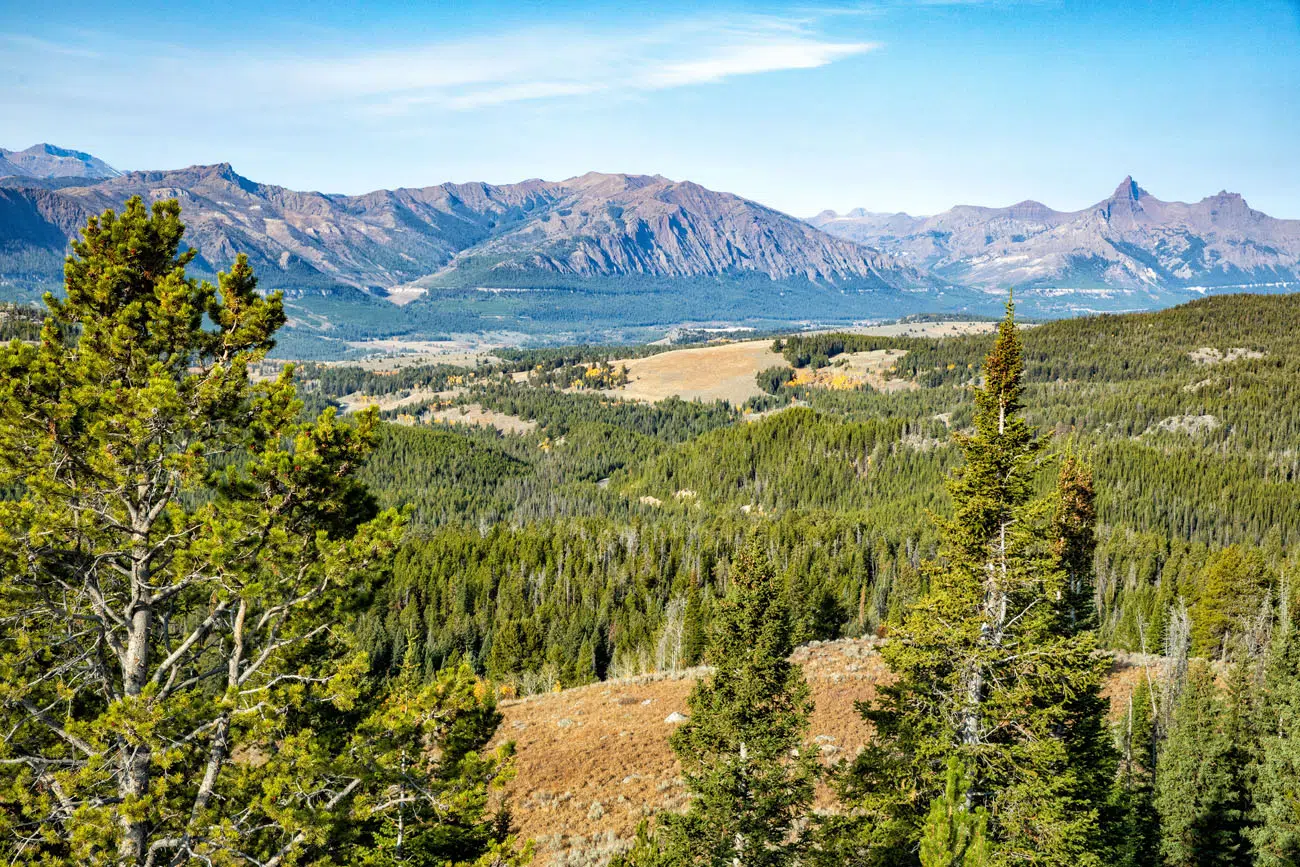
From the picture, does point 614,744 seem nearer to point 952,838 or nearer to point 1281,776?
point 1281,776

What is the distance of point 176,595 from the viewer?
13.2 metres

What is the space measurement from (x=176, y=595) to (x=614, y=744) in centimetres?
3347

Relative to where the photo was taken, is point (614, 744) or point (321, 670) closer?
point (321, 670)

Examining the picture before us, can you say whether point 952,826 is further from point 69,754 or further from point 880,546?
point 880,546

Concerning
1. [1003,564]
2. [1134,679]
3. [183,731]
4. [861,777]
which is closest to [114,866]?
[183,731]

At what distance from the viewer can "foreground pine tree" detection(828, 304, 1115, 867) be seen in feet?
57.6

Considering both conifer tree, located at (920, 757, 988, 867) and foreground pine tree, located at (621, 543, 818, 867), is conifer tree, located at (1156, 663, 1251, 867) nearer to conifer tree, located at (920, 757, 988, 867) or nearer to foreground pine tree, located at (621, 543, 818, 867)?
foreground pine tree, located at (621, 543, 818, 867)

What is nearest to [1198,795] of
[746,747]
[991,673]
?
[991,673]

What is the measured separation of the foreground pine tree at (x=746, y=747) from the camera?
69.4 ft

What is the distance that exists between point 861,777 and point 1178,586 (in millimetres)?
103155

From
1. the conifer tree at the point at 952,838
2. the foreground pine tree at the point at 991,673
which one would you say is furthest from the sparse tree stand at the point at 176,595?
the foreground pine tree at the point at 991,673

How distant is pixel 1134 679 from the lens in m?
51.3

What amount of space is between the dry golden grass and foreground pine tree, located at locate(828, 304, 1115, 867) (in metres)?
10.1

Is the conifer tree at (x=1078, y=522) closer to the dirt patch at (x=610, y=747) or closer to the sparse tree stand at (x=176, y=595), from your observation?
the dirt patch at (x=610, y=747)
